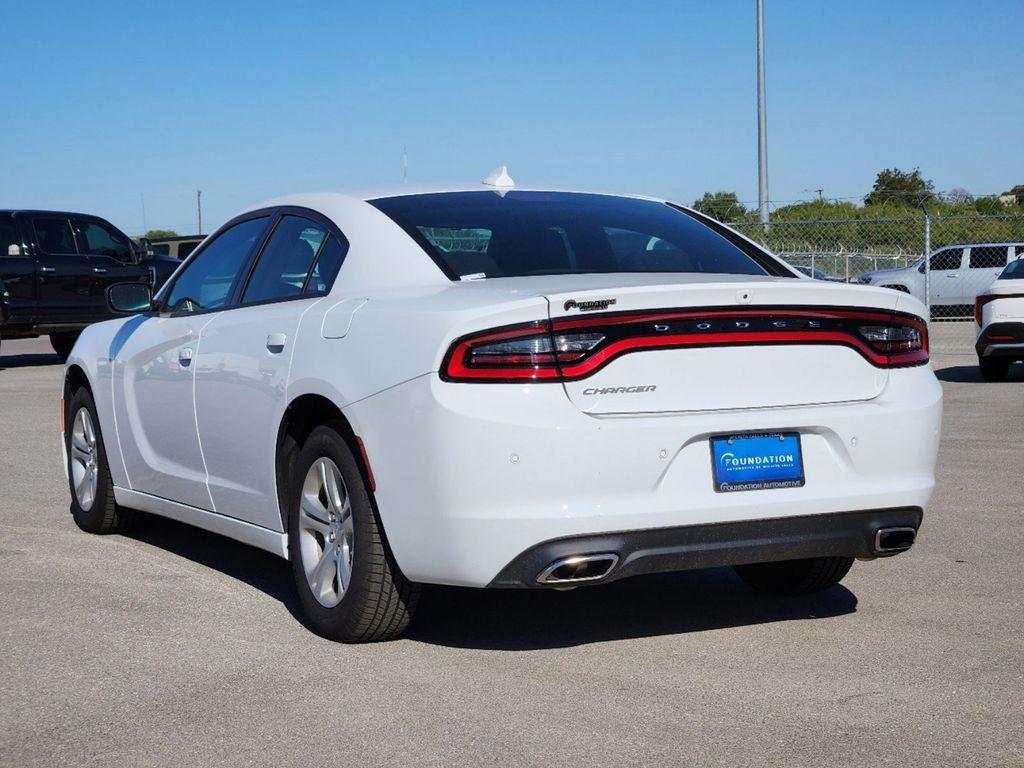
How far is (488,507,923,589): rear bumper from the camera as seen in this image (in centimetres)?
436

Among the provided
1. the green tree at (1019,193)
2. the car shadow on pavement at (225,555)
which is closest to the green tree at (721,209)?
the car shadow on pavement at (225,555)

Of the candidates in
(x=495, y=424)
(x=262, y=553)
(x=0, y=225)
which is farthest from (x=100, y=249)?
(x=495, y=424)

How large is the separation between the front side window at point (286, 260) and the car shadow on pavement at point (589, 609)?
3.88 ft

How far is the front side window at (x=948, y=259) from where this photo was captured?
2991 centimetres

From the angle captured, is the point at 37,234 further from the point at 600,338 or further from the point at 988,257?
the point at 988,257

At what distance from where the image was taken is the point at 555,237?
533cm

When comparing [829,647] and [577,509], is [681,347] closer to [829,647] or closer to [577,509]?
[577,509]

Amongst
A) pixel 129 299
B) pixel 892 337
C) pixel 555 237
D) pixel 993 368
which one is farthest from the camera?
pixel 993 368

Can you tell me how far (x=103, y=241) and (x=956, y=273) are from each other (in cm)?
1725

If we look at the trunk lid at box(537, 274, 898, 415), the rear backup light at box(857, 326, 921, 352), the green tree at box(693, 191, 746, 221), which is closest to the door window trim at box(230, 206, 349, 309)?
the trunk lid at box(537, 274, 898, 415)

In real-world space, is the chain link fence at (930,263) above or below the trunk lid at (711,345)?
below

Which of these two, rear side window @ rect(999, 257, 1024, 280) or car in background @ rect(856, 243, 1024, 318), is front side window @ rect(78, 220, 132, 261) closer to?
rear side window @ rect(999, 257, 1024, 280)

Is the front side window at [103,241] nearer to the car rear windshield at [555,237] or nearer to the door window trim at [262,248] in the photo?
the door window trim at [262,248]

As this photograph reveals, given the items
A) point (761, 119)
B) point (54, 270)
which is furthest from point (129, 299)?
point (761, 119)
